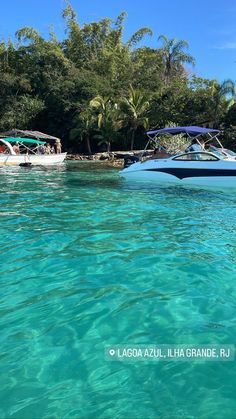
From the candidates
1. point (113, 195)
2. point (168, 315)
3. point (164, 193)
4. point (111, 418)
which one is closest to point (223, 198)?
point (164, 193)

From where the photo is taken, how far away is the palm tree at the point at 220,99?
33.1 meters

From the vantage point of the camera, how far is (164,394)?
9.82 ft

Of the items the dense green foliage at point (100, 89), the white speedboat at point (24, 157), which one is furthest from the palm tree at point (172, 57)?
the white speedboat at point (24, 157)

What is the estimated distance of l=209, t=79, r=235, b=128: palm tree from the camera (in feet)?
109

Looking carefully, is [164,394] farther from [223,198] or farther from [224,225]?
[223,198]

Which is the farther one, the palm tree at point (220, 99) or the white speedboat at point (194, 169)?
the palm tree at point (220, 99)

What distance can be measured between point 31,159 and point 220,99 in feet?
58.1

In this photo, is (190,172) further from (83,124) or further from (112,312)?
(83,124)

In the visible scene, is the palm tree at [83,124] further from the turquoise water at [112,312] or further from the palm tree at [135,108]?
the turquoise water at [112,312]

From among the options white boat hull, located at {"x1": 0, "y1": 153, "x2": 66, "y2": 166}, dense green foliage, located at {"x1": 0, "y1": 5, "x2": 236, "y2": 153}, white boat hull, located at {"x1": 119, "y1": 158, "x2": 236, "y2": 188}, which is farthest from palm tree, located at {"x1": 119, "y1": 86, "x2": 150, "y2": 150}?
white boat hull, located at {"x1": 119, "y1": 158, "x2": 236, "y2": 188}

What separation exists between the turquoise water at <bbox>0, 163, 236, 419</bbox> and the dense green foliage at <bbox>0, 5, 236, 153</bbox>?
2791 centimetres

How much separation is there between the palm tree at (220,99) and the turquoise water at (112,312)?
88.6 ft

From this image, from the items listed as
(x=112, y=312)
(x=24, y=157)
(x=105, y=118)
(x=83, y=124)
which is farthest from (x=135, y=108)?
(x=112, y=312)

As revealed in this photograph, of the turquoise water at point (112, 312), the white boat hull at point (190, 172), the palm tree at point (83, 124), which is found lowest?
the turquoise water at point (112, 312)
